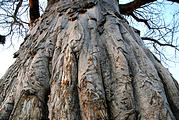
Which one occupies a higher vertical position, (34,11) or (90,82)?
(34,11)

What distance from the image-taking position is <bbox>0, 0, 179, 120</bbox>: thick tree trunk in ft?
3.05

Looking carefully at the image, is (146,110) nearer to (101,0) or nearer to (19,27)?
(101,0)

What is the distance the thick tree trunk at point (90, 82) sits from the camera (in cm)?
93

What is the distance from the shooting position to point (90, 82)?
996mm

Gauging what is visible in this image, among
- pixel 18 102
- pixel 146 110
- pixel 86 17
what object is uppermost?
pixel 86 17

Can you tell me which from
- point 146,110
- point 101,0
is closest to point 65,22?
point 101,0

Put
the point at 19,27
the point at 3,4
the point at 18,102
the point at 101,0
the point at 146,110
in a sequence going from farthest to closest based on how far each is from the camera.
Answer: the point at 19,27, the point at 3,4, the point at 101,0, the point at 18,102, the point at 146,110

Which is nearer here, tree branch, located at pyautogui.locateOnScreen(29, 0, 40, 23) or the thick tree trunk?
the thick tree trunk

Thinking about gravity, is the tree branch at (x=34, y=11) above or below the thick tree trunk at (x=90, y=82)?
above

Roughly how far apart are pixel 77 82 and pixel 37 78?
1.08 feet

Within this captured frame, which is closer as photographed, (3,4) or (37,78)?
(37,78)

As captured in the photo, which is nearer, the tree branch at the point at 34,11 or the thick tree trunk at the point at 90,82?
the thick tree trunk at the point at 90,82

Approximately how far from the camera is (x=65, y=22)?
1.79m

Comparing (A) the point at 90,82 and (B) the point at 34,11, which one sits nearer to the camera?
(A) the point at 90,82
